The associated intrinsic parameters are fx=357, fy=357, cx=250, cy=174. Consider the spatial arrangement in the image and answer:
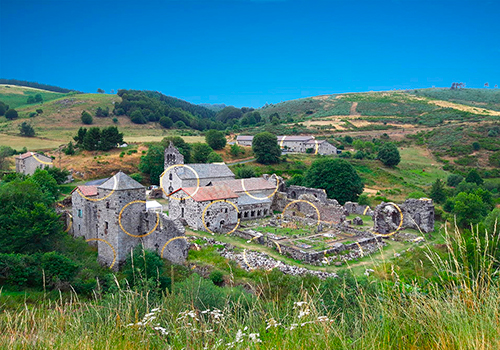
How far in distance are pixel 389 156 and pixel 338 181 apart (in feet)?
82.0

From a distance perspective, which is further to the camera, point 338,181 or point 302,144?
point 302,144

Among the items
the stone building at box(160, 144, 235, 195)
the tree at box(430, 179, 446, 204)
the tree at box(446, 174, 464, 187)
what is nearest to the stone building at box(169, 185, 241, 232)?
the stone building at box(160, 144, 235, 195)

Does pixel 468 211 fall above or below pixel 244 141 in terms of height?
below

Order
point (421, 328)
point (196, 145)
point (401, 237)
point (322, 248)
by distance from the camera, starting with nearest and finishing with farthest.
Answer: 1. point (421, 328)
2. point (322, 248)
3. point (401, 237)
4. point (196, 145)


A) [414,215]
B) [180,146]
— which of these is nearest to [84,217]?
[414,215]

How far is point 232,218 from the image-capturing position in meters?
28.4

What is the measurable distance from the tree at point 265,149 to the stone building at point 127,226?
3935 cm

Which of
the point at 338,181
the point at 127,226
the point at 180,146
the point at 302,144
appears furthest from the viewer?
the point at 302,144

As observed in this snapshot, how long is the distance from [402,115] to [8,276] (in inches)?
3927

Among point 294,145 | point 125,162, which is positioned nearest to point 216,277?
point 125,162

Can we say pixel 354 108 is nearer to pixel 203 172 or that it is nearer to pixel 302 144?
pixel 302 144

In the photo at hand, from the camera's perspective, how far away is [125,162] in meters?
53.1

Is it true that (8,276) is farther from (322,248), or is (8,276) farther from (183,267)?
(322,248)

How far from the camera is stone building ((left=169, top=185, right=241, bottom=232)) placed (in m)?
27.1
